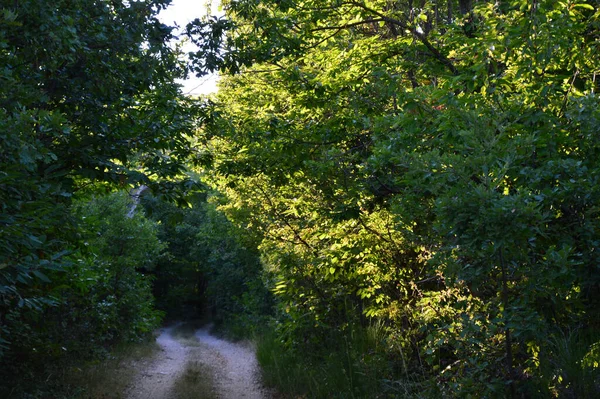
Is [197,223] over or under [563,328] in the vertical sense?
over

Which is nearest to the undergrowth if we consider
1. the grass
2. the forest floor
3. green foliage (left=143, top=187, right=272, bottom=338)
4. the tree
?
the grass

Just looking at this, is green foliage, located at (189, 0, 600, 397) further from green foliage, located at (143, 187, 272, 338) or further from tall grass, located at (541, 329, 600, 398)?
green foliage, located at (143, 187, 272, 338)

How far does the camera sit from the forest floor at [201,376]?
45.1 feet

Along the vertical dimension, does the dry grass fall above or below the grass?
below

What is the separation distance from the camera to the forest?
4668 millimetres

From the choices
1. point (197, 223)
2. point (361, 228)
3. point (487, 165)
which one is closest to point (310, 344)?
point (361, 228)

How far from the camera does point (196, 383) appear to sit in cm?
1515

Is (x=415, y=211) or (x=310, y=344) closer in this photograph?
(x=415, y=211)

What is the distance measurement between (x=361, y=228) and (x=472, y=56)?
363 centimetres

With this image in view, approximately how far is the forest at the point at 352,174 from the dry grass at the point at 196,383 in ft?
5.19

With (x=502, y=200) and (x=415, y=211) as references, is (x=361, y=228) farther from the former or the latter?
(x=502, y=200)

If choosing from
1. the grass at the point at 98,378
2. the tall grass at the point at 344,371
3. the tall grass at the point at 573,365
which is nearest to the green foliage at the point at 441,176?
the tall grass at the point at 573,365

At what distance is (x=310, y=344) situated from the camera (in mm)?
13156

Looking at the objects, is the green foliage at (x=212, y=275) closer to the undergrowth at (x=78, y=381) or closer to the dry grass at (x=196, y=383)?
the dry grass at (x=196, y=383)
